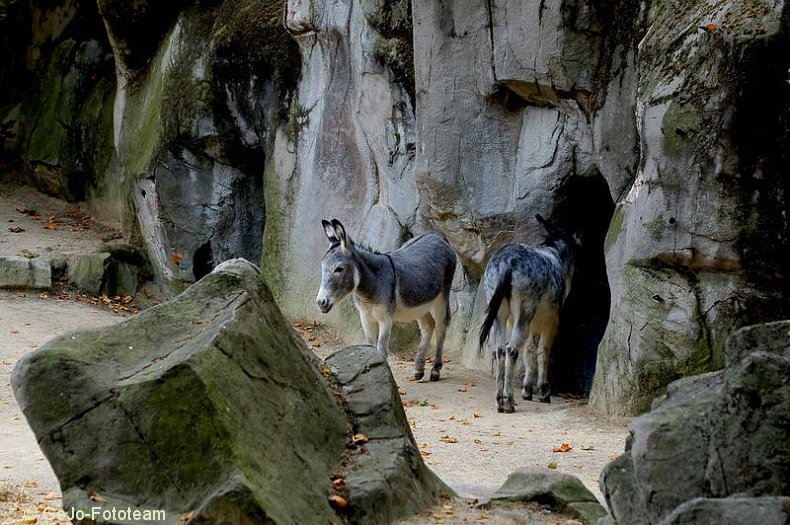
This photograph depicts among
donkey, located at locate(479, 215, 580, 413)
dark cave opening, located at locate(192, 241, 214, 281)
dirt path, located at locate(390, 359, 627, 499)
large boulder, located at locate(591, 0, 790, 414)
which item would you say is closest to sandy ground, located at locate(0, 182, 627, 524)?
dirt path, located at locate(390, 359, 627, 499)

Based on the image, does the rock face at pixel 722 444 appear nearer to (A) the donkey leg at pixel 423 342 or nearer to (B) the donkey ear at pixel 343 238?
(B) the donkey ear at pixel 343 238

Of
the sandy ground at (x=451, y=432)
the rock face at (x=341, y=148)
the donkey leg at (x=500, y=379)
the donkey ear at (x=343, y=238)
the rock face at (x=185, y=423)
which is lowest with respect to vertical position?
the sandy ground at (x=451, y=432)

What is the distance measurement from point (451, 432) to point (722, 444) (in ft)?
17.0

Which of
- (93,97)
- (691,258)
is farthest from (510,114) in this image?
(93,97)

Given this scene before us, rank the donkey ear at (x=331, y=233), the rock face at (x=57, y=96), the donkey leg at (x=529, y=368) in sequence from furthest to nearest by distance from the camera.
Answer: the rock face at (x=57, y=96) → the donkey ear at (x=331, y=233) → the donkey leg at (x=529, y=368)

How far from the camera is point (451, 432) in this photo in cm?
959

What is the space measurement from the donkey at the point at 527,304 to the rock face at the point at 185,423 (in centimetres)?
518

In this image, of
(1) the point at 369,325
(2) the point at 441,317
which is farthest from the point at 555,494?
(2) the point at 441,317

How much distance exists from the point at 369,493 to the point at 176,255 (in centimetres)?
1177

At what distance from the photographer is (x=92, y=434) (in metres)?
5.10

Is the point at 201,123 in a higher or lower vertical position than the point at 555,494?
higher

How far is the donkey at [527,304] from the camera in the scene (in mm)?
11008

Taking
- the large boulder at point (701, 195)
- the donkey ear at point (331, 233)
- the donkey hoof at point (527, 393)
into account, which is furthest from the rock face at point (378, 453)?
the donkey hoof at point (527, 393)

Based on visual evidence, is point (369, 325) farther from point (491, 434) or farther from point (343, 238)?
point (491, 434)
